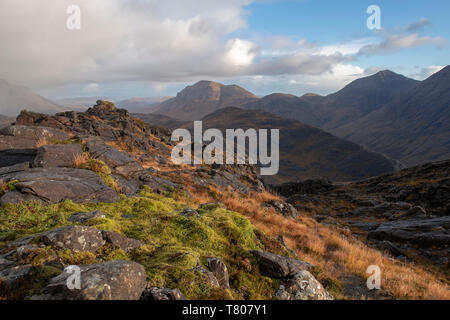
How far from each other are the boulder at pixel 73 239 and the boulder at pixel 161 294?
1.74 meters

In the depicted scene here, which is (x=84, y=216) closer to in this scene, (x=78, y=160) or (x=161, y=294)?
(x=161, y=294)

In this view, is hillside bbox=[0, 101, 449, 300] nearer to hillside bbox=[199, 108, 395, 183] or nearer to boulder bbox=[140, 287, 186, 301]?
boulder bbox=[140, 287, 186, 301]

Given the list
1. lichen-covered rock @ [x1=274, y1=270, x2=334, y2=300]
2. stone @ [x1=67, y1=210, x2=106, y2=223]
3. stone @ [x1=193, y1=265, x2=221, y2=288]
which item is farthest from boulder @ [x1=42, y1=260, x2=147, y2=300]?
lichen-covered rock @ [x1=274, y1=270, x2=334, y2=300]

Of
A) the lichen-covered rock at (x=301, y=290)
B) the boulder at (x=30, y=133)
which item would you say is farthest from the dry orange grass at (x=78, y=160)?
the lichen-covered rock at (x=301, y=290)

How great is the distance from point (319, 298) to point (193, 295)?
2.91 metres

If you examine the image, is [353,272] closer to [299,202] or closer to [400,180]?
[299,202]

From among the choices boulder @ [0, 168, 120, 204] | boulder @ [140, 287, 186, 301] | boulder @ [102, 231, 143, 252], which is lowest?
boulder @ [140, 287, 186, 301]

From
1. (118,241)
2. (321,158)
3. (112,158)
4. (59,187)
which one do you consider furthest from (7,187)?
(321,158)

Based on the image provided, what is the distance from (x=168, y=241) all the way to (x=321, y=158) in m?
152

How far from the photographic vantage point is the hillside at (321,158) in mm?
124562

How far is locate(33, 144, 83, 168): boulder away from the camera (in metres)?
10.1

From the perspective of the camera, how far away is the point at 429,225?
727 inches

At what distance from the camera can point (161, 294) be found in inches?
160

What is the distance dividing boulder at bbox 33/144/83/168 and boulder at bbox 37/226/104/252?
20.3 feet
